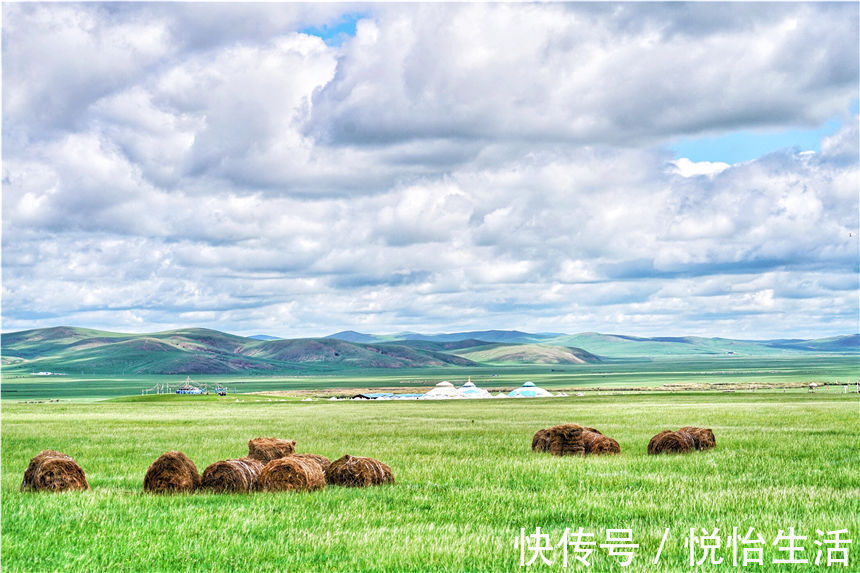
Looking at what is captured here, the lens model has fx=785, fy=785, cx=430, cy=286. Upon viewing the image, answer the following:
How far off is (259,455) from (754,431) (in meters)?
27.5

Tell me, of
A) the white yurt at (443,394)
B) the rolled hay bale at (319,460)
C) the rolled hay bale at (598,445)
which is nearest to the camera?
the rolled hay bale at (319,460)

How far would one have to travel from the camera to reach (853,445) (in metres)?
33.2

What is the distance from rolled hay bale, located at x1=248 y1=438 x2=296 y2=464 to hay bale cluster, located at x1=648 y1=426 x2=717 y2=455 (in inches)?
566

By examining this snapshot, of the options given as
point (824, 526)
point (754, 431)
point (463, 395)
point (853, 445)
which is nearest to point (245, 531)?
point (824, 526)

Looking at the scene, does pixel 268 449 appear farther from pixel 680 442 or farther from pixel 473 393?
pixel 473 393

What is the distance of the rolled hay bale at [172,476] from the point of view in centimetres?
2145

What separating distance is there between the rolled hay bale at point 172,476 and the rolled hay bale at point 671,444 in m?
18.3

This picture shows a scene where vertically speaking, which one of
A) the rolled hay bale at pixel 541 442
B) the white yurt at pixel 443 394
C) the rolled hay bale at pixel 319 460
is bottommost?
the white yurt at pixel 443 394

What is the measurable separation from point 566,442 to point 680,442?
4.53 meters

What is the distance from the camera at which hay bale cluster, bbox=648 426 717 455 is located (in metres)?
31.2

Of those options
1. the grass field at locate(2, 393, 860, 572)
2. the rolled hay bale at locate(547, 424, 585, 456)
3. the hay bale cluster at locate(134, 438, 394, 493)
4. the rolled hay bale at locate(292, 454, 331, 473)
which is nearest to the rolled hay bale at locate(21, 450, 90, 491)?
the grass field at locate(2, 393, 860, 572)

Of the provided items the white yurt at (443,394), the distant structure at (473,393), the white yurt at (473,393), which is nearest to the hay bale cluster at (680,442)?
the distant structure at (473,393)

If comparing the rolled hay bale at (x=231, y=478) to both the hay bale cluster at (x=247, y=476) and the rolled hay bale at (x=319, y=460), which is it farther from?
the rolled hay bale at (x=319, y=460)

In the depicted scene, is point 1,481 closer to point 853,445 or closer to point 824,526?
point 824,526
